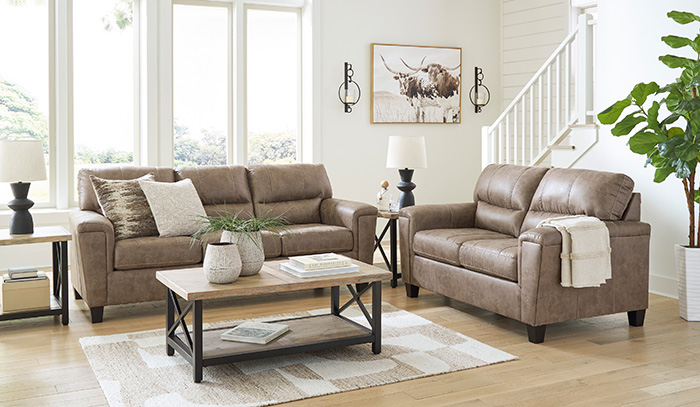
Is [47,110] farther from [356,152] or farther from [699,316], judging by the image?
[699,316]

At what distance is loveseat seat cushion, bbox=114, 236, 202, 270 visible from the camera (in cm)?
445

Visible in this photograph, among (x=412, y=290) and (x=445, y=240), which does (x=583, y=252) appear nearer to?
(x=445, y=240)

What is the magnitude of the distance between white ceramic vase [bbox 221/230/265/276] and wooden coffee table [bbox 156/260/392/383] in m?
0.05

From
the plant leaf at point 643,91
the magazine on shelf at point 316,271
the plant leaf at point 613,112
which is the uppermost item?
the plant leaf at point 643,91

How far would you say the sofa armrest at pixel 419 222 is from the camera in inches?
199

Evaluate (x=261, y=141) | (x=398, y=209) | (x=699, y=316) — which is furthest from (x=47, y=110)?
(x=699, y=316)

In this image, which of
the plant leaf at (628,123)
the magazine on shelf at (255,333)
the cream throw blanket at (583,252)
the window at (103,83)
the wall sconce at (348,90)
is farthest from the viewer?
the wall sconce at (348,90)

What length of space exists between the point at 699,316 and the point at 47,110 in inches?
214

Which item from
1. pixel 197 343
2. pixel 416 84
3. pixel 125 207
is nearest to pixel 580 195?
pixel 197 343

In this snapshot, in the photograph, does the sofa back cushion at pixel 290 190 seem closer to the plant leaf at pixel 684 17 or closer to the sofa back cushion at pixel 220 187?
the sofa back cushion at pixel 220 187

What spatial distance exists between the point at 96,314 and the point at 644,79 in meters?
4.09

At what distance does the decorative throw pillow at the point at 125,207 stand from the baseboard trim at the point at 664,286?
3.56 m

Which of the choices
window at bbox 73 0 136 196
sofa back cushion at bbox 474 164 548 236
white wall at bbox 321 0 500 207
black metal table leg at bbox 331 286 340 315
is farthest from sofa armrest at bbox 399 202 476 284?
window at bbox 73 0 136 196

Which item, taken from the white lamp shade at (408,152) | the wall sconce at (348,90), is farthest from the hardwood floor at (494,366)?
the wall sconce at (348,90)
